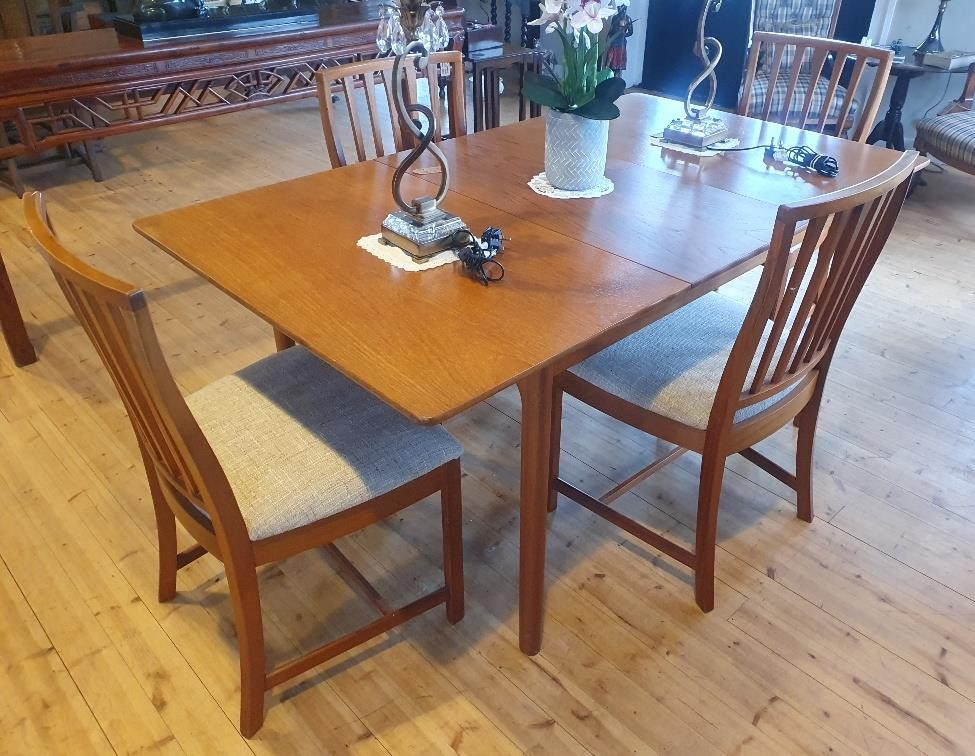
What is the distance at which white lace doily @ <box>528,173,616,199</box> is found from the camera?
1.71m

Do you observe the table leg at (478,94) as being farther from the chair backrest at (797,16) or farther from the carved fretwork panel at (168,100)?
the chair backrest at (797,16)

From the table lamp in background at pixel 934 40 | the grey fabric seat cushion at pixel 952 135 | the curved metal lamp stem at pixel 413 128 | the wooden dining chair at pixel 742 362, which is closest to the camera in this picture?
the wooden dining chair at pixel 742 362

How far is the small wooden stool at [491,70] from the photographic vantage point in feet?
11.7

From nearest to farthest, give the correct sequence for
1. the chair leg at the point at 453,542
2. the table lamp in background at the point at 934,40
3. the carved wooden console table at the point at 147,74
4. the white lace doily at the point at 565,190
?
the chair leg at the point at 453,542, the white lace doily at the point at 565,190, the carved wooden console table at the point at 147,74, the table lamp in background at the point at 934,40

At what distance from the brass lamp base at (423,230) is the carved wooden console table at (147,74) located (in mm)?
1465

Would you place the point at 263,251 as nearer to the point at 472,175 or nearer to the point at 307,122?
the point at 472,175

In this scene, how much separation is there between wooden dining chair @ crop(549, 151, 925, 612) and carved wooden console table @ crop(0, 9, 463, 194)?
5.90 feet

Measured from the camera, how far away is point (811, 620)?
1.66m

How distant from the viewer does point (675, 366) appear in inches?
62.4

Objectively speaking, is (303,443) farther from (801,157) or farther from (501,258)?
(801,157)

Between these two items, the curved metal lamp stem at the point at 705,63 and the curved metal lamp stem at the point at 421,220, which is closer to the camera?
the curved metal lamp stem at the point at 421,220

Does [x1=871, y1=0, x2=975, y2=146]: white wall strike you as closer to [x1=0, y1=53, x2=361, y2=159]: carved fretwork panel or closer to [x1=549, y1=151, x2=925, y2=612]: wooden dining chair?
[x1=0, y1=53, x2=361, y2=159]: carved fretwork panel

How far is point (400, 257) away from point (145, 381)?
Answer: 55cm

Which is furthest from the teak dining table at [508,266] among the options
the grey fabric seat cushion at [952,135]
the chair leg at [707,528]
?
the grey fabric seat cushion at [952,135]
